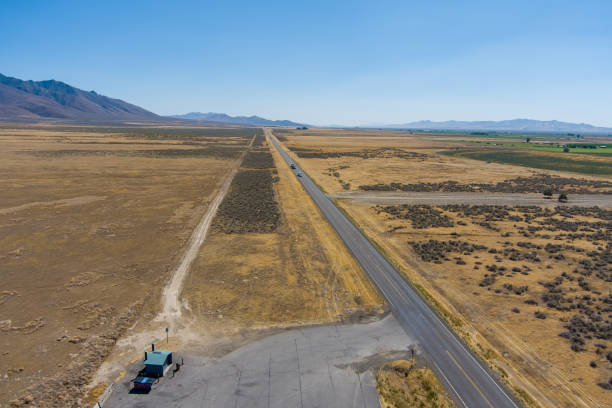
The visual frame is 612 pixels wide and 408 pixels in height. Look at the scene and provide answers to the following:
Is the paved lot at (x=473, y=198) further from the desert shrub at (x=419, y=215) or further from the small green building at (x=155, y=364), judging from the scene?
the small green building at (x=155, y=364)

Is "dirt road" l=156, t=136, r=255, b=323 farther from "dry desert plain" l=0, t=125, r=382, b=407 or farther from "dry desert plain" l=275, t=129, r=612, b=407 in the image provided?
"dry desert plain" l=275, t=129, r=612, b=407

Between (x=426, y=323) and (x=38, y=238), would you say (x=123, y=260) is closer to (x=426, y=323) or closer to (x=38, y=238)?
(x=38, y=238)

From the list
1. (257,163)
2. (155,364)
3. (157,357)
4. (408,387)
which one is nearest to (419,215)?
(408,387)

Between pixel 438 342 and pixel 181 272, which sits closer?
pixel 438 342

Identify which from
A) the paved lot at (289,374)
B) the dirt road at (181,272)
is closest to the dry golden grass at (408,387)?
the paved lot at (289,374)

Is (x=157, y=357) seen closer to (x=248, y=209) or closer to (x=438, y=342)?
(x=438, y=342)

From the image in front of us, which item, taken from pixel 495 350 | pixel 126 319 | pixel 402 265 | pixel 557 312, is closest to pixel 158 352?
pixel 126 319
